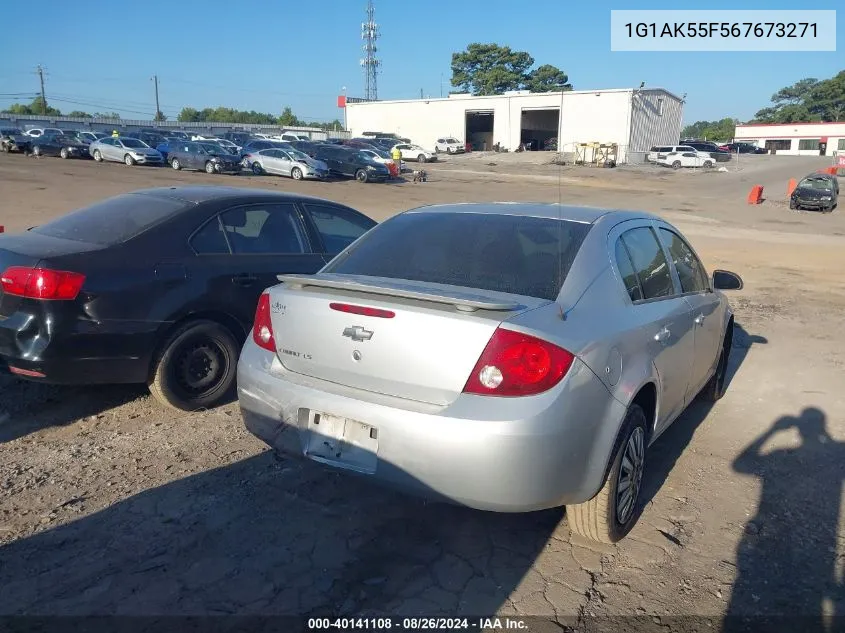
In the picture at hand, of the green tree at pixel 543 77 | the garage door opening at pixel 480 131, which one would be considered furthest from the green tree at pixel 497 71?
the garage door opening at pixel 480 131

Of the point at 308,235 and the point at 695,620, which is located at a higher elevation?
the point at 308,235

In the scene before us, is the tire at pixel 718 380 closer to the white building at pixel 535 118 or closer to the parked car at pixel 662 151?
Answer: the white building at pixel 535 118

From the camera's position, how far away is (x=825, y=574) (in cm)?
319

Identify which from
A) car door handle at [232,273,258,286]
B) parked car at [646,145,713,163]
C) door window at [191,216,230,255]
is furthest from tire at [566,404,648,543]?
parked car at [646,145,713,163]

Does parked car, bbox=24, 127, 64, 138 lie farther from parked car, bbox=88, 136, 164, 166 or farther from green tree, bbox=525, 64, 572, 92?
green tree, bbox=525, 64, 572, 92

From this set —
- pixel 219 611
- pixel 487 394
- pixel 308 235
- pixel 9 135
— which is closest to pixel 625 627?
pixel 487 394

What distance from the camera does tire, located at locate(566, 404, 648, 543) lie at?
10.5ft

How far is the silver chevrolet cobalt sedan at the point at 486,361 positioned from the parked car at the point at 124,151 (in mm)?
33989

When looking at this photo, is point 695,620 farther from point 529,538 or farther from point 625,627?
point 529,538

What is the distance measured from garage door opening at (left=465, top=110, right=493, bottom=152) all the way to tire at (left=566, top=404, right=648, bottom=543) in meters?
69.5

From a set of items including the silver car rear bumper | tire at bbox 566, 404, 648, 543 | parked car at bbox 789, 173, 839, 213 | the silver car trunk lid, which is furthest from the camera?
parked car at bbox 789, 173, 839, 213

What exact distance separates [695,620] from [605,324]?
129 centimetres

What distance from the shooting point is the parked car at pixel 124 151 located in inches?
Answer: 1351

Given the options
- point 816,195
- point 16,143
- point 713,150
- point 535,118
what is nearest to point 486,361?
point 816,195
